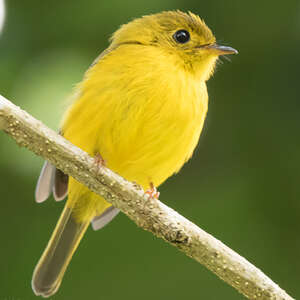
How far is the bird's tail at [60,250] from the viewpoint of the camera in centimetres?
444

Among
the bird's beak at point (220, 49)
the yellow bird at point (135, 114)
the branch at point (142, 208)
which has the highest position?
the bird's beak at point (220, 49)

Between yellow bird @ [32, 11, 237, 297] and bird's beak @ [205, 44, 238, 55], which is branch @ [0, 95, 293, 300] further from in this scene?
Result: bird's beak @ [205, 44, 238, 55]

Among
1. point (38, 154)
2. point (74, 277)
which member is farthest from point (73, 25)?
point (74, 277)

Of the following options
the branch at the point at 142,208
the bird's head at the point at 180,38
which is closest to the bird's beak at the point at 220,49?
the bird's head at the point at 180,38

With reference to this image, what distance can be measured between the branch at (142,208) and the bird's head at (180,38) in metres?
1.34

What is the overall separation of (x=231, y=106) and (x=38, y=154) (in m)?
1.61

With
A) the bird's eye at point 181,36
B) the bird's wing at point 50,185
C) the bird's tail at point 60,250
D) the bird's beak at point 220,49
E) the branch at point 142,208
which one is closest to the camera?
the branch at point 142,208

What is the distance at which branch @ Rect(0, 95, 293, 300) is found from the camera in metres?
3.21

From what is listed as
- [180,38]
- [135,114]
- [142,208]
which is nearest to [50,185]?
[135,114]

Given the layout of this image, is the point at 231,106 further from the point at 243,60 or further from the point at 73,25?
the point at 73,25

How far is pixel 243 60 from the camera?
445 centimetres

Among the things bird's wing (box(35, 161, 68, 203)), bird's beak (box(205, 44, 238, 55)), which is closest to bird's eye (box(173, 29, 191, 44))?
bird's beak (box(205, 44, 238, 55))

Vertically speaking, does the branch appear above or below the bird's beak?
below

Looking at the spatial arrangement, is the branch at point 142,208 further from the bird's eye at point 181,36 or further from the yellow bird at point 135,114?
the bird's eye at point 181,36
